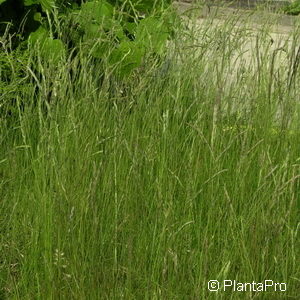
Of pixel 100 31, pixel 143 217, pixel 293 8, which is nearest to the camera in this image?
pixel 143 217

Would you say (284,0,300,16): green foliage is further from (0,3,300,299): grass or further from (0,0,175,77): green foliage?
(0,3,300,299): grass

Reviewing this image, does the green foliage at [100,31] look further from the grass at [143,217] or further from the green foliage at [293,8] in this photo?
the green foliage at [293,8]

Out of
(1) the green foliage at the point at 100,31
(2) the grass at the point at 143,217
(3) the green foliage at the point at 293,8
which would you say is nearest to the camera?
(2) the grass at the point at 143,217

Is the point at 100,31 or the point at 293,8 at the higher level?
the point at 100,31

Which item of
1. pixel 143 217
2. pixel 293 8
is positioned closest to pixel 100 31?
pixel 143 217

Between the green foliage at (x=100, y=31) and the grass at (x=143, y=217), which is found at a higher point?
the green foliage at (x=100, y=31)

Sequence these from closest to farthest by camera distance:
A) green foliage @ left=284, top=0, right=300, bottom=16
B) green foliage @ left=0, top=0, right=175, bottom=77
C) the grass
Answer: the grass < green foliage @ left=0, top=0, right=175, bottom=77 < green foliage @ left=284, top=0, right=300, bottom=16

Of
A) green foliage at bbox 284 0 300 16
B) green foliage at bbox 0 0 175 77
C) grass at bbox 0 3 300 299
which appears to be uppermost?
green foliage at bbox 0 0 175 77

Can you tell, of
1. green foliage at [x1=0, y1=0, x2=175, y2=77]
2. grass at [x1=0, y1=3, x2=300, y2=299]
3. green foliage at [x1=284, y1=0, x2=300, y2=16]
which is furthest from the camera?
green foliage at [x1=284, y1=0, x2=300, y2=16]

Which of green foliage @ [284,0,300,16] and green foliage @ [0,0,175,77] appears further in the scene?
green foliage @ [284,0,300,16]

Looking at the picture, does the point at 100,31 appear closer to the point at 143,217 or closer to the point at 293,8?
the point at 143,217

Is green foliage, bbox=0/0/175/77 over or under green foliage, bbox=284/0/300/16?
over

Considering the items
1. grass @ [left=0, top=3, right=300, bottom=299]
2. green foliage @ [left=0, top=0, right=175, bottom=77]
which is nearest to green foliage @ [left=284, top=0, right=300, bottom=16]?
green foliage @ [left=0, top=0, right=175, bottom=77]

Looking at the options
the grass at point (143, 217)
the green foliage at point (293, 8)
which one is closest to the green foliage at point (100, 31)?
the grass at point (143, 217)
